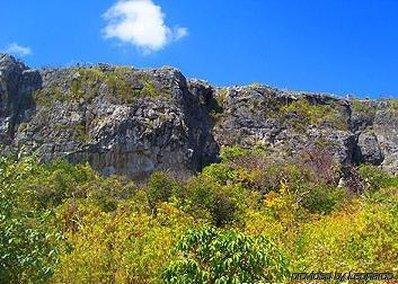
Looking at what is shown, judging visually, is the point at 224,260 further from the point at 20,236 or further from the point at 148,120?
the point at 148,120

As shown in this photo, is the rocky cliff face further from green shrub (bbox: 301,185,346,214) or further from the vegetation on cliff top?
green shrub (bbox: 301,185,346,214)

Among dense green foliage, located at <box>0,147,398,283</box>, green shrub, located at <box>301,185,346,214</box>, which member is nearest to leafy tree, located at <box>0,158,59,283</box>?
dense green foliage, located at <box>0,147,398,283</box>

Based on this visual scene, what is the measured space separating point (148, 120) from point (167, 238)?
50.9 meters

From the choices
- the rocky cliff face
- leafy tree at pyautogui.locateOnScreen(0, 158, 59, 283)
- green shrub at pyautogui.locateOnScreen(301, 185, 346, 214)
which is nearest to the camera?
leafy tree at pyautogui.locateOnScreen(0, 158, 59, 283)

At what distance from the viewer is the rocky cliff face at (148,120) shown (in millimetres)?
76062

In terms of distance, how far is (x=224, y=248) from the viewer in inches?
605

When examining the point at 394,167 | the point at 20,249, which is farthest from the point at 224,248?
the point at 394,167

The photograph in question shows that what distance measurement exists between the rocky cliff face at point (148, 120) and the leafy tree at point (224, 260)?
54.3 metres

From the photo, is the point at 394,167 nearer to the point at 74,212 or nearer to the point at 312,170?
the point at 312,170

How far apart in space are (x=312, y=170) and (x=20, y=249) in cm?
6697

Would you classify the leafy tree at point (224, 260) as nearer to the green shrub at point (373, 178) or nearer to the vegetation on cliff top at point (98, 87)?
the vegetation on cliff top at point (98, 87)

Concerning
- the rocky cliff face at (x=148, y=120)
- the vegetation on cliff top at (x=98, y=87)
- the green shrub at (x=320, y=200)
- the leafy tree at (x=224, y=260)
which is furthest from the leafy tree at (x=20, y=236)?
the vegetation on cliff top at (x=98, y=87)

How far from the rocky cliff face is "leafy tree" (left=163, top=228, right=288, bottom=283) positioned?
54333mm

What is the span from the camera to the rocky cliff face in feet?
250
